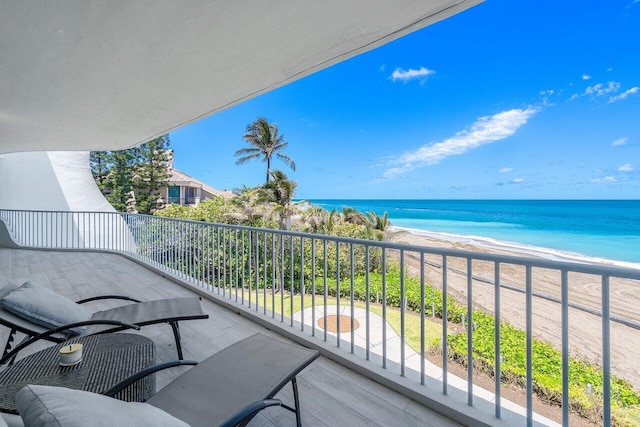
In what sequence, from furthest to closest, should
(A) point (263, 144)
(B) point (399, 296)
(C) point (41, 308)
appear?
(A) point (263, 144)
(B) point (399, 296)
(C) point (41, 308)

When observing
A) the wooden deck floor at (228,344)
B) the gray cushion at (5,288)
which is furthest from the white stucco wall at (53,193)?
the gray cushion at (5,288)

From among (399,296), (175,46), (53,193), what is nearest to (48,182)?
(53,193)

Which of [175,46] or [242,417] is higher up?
[175,46]

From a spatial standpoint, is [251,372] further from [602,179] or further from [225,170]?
[225,170]

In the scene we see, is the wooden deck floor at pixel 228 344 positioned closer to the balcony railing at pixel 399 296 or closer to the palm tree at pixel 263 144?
the balcony railing at pixel 399 296

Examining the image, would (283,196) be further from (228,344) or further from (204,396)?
(204,396)

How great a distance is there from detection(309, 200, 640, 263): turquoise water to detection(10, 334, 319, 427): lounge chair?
1154 inches

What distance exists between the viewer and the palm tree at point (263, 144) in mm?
27750

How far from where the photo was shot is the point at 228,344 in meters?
2.89

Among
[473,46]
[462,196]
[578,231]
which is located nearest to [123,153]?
[473,46]

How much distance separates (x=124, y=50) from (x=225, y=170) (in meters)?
59.6

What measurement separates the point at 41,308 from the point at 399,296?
6.00 meters

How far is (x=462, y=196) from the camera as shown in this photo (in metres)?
56.7

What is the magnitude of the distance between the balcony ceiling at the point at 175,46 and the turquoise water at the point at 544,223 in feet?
94.7
